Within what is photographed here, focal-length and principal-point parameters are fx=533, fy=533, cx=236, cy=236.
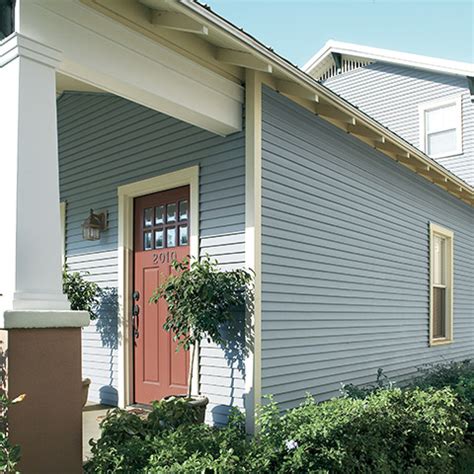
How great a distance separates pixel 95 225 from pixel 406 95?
8.48 m

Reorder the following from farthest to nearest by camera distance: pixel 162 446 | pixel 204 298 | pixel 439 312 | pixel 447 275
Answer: pixel 447 275 → pixel 439 312 → pixel 204 298 → pixel 162 446

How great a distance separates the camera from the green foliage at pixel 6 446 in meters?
2.50

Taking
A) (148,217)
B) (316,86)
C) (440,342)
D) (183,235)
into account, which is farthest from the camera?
(440,342)

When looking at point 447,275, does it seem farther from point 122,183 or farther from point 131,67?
point 131,67

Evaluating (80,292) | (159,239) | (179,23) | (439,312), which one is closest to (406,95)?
(439,312)

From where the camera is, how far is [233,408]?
14.3 ft

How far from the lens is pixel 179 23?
153 inches

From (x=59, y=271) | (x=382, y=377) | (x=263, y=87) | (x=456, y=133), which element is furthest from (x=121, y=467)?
(x=456, y=133)

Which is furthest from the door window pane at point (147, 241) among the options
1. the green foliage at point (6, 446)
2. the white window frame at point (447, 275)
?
the white window frame at point (447, 275)

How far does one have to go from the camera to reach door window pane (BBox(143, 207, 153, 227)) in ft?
18.6

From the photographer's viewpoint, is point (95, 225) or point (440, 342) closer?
point (95, 225)

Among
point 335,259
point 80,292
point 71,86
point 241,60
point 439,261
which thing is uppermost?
point 71,86

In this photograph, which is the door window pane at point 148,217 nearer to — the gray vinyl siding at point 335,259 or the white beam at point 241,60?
the gray vinyl siding at point 335,259

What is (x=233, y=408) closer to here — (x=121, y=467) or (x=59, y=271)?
(x=121, y=467)
